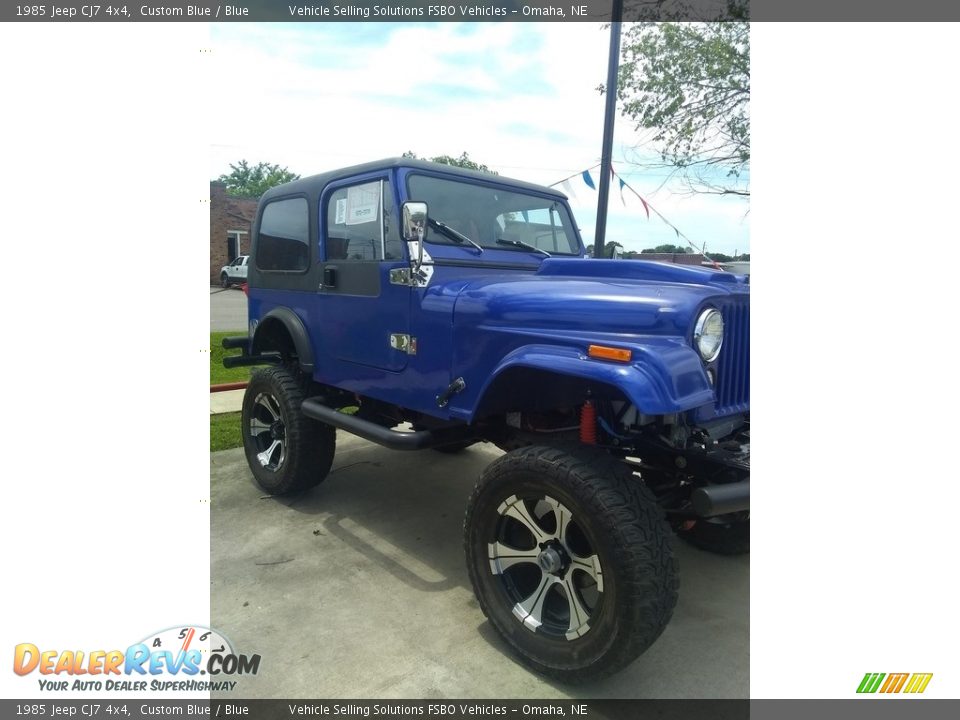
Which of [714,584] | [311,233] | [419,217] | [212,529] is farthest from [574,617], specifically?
[311,233]

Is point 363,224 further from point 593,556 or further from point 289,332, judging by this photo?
point 593,556

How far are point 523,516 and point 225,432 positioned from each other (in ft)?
14.1

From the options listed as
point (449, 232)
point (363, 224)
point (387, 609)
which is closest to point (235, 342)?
point (363, 224)

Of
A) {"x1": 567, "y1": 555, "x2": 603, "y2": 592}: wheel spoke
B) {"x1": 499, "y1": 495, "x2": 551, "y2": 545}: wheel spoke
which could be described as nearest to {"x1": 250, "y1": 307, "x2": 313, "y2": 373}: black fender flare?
{"x1": 499, "y1": 495, "x2": 551, "y2": 545}: wheel spoke

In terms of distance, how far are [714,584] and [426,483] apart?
2.28 m

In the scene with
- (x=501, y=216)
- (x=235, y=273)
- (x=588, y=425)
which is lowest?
(x=588, y=425)

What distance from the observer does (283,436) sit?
4.42 m

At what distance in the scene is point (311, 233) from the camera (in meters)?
4.03

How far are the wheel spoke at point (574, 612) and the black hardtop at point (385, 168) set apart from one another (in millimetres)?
→ 2422

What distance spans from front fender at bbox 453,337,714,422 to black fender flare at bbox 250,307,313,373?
2182 mm

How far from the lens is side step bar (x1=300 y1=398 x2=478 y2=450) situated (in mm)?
3160

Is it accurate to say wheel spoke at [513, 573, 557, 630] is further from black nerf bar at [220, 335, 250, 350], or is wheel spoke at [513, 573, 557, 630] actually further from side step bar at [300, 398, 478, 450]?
black nerf bar at [220, 335, 250, 350]

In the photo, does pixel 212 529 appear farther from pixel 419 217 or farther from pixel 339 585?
pixel 419 217
